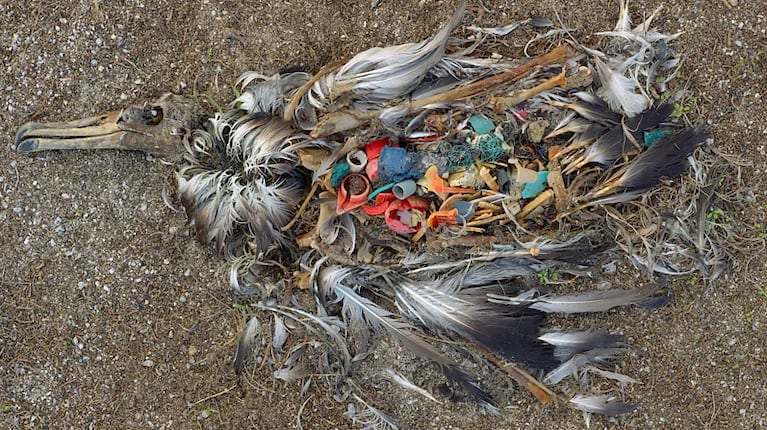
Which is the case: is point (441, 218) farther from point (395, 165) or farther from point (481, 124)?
point (481, 124)

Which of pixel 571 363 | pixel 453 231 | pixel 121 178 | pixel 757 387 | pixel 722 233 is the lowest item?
pixel 757 387

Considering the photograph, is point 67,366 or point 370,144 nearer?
point 370,144

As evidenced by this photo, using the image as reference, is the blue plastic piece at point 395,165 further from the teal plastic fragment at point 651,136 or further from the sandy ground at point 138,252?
the teal plastic fragment at point 651,136

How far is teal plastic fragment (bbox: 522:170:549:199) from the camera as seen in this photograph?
239cm

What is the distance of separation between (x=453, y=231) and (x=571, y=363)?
73 centimetres

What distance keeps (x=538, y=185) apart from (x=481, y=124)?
1.06 ft

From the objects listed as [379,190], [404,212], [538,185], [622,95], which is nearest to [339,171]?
[379,190]

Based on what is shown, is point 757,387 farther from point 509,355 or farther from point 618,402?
point 509,355

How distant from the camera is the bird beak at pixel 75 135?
264 cm

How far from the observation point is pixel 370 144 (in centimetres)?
246

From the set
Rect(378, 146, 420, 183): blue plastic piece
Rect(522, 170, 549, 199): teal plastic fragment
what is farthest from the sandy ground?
Rect(522, 170, 549, 199): teal plastic fragment

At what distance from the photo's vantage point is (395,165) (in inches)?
92.9

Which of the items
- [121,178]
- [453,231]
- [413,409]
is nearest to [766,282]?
[453,231]

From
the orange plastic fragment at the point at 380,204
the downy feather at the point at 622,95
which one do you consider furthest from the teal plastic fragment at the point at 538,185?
the orange plastic fragment at the point at 380,204
